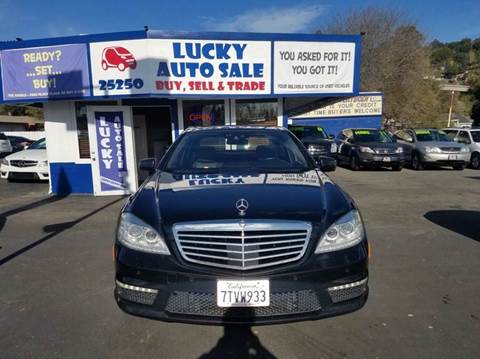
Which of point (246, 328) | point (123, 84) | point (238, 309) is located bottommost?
point (246, 328)

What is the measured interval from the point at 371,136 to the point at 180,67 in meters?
9.21

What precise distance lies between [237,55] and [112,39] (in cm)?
285

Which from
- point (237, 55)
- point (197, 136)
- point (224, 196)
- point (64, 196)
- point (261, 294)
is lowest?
point (64, 196)

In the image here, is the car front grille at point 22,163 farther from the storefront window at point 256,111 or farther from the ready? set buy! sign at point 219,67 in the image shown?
the storefront window at point 256,111

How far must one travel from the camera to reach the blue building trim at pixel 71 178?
9297mm

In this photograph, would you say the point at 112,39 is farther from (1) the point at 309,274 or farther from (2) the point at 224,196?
(1) the point at 309,274

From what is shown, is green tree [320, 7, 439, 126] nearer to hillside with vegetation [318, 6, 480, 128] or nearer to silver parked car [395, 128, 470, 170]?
hillside with vegetation [318, 6, 480, 128]

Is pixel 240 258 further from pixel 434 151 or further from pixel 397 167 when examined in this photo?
pixel 434 151

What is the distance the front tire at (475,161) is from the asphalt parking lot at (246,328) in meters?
9.62

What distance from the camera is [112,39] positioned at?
27.0 feet

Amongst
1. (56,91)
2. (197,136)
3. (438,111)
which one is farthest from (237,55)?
(438,111)

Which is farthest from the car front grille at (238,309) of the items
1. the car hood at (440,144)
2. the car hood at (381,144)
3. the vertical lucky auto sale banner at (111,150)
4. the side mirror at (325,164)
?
the car hood at (440,144)

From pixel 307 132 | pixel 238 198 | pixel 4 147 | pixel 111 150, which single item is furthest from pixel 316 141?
pixel 4 147

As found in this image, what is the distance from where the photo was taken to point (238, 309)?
2.48m
